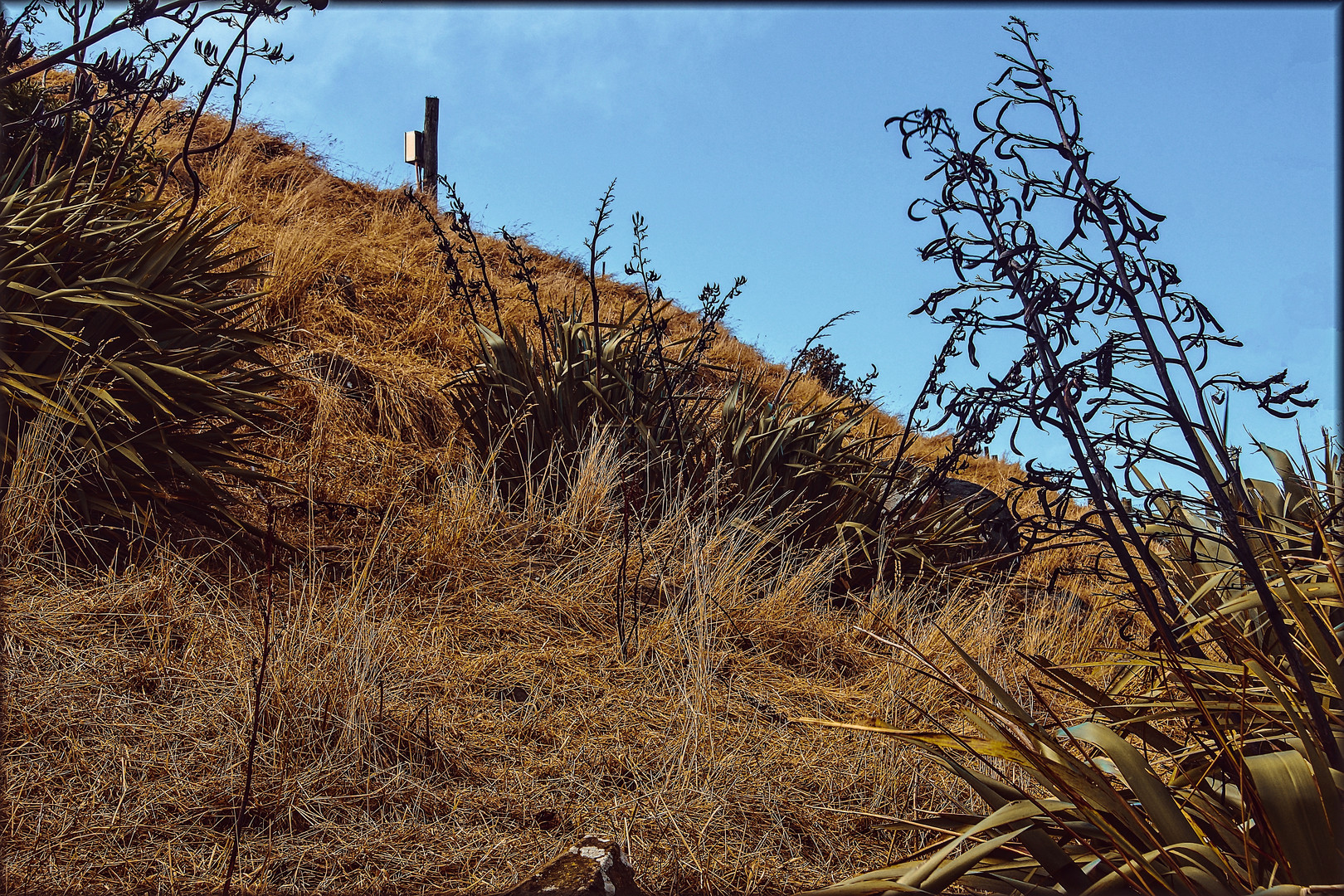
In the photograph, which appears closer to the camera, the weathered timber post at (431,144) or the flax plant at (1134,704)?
the flax plant at (1134,704)

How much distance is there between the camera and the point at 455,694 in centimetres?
370

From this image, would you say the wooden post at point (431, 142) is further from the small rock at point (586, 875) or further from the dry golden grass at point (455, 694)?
the small rock at point (586, 875)

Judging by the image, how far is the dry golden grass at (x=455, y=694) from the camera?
279cm

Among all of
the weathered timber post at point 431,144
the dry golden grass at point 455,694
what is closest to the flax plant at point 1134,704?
the dry golden grass at point 455,694

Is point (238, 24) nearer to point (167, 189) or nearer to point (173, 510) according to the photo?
point (173, 510)

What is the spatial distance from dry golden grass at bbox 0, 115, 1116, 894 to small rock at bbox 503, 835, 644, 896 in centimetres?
33

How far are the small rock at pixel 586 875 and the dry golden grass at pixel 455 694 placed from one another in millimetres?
330

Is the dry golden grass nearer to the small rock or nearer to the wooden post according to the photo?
the small rock

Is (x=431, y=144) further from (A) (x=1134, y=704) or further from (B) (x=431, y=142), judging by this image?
(A) (x=1134, y=704)

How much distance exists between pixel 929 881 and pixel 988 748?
467mm

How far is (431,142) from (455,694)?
535 inches

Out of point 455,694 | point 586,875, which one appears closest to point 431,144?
point 455,694

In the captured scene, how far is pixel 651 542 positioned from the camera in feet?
16.8

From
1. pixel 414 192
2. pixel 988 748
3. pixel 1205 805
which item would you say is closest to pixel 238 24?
pixel 988 748
